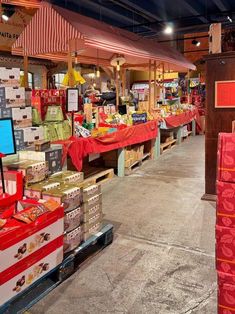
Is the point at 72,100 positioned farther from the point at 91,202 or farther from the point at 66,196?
the point at 66,196

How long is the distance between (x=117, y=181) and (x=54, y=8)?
3210 millimetres

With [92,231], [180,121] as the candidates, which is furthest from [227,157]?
[180,121]

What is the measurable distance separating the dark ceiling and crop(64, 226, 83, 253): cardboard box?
30.1 ft

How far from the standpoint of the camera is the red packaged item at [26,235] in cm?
238

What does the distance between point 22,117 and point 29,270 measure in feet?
8.00

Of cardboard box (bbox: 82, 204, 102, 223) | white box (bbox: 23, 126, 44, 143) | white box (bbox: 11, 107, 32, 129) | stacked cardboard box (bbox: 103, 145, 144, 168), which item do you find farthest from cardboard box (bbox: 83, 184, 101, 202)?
stacked cardboard box (bbox: 103, 145, 144, 168)

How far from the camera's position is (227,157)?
210 cm

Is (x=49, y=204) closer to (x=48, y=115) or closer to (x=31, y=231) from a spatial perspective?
(x=31, y=231)

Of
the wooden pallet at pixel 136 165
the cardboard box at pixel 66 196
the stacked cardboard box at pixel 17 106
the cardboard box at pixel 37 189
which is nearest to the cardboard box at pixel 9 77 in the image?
the stacked cardboard box at pixel 17 106

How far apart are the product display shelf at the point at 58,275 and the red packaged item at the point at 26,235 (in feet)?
0.98

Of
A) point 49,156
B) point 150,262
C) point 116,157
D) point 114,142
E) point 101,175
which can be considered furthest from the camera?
Answer: point 116,157

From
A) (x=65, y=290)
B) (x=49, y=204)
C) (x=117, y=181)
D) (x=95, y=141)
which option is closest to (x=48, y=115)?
(x=95, y=141)

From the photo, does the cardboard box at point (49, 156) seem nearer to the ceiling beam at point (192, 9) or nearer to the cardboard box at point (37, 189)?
the cardboard box at point (37, 189)

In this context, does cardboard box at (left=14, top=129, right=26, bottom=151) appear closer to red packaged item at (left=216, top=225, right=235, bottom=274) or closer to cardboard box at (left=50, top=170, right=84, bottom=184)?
cardboard box at (left=50, top=170, right=84, bottom=184)
